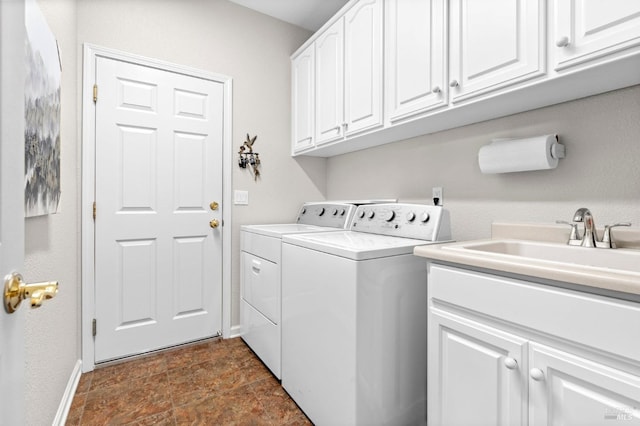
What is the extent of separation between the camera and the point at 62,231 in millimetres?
1598

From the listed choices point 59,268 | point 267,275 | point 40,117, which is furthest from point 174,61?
point 267,275

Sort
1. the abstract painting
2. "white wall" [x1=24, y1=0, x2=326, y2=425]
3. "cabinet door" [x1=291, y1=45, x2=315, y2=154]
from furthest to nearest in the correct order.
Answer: "cabinet door" [x1=291, y1=45, x2=315, y2=154], "white wall" [x1=24, y1=0, x2=326, y2=425], the abstract painting

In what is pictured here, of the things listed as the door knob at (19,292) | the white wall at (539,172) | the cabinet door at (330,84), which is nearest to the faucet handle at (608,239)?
the white wall at (539,172)

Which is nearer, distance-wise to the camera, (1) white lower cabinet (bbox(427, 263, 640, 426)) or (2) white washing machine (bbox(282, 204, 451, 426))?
(1) white lower cabinet (bbox(427, 263, 640, 426))

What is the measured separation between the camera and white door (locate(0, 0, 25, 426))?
46 centimetres

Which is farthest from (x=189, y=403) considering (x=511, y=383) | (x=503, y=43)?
(x=503, y=43)

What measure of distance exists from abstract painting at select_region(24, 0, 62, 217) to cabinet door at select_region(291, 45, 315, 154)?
151 centimetres

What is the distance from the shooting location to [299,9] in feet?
8.20

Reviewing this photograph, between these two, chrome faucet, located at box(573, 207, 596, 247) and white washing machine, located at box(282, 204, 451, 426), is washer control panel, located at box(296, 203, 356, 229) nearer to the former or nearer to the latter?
white washing machine, located at box(282, 204, 451, 426)

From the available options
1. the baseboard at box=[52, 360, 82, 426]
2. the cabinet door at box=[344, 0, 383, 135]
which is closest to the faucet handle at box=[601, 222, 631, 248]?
the cabinet door at box=[344, 0, 383, 135]

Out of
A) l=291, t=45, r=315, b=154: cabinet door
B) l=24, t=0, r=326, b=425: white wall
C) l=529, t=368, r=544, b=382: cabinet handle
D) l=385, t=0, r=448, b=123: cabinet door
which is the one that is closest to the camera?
l=529, t=368, r=544, b=382: cabinet handle

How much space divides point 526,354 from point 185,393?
1.69m

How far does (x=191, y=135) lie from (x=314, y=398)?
1910mm

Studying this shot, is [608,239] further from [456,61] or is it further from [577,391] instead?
[456,61]
